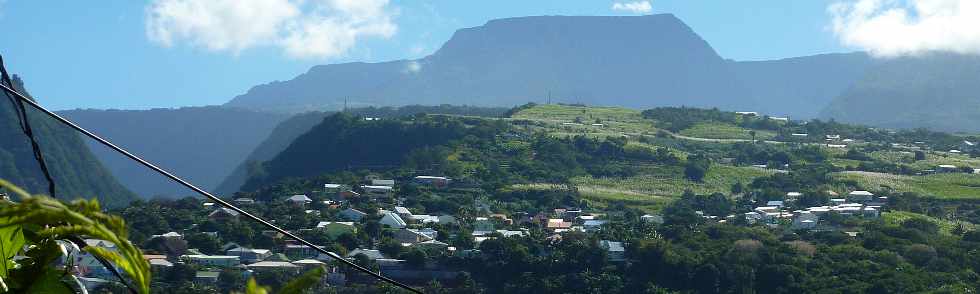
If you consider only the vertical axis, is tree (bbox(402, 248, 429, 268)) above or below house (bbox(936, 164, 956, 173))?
below

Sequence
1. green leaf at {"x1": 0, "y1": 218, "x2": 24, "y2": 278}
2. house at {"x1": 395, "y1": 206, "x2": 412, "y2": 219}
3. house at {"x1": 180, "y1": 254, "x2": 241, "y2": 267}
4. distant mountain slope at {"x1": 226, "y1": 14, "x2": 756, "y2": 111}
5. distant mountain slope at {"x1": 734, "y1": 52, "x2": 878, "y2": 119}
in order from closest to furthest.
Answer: green leaf at {"x1": 0, "y1": 218, "x2": 24, "y2": 278} → house at {"x1": 180, "y1": 254, "x2": 241, "y2": 267} → house at {"x1": 395, "y1": 206, "x2": 412, "y2": 219} → distant mountain slope at {"x1": 734, "y1": 52, "x2": 878, "y2": 119} → distant mountain slope at {"x1": 226, "y1": 14, "x2": 756, "y2": 111}

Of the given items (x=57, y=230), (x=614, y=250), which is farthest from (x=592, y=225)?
(x=57, y=230)

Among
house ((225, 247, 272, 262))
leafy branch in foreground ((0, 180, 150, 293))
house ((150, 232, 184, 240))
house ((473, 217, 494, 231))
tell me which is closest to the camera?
leafy branch in foreground ((0, 180, 150, 293))

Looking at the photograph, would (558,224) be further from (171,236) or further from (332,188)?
(171,236)

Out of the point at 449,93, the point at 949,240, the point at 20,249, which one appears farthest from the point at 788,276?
the point at 449,93

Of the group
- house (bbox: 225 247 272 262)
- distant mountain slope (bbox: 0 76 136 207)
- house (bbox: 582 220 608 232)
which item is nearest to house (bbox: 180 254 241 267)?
house (bbox: 225 247 272 262)

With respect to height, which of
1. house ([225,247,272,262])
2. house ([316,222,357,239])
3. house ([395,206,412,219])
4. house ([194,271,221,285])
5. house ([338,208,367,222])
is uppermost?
house ([194,271,221,285])

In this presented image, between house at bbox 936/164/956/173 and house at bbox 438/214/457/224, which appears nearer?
house at bbox 438/214/457/224

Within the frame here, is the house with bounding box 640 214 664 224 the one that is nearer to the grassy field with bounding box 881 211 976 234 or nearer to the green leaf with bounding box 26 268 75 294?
the grassy field with bounding box 881 211 976 234
